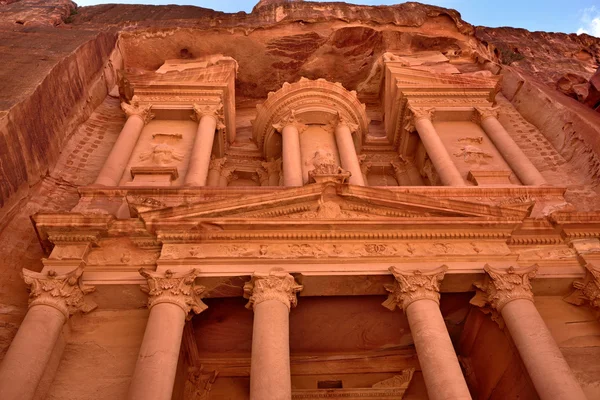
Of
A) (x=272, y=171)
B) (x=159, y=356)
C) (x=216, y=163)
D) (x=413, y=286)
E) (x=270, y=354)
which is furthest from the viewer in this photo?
(x=272, y=171)

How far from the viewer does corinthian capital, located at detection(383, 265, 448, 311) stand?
8828 mm

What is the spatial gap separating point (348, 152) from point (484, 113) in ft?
15.2

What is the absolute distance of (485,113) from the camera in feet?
52.6

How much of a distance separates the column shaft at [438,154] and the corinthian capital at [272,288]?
19.3 feet

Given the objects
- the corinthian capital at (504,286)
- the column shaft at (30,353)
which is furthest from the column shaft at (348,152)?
the column shaft at (30,353)

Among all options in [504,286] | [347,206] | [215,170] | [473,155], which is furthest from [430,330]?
[215,170]

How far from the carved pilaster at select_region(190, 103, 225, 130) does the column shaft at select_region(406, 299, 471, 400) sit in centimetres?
908

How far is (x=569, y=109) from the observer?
631 inches

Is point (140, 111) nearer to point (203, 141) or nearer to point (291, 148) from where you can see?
point (203, 141)

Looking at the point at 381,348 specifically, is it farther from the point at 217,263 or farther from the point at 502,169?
the point at 502,169

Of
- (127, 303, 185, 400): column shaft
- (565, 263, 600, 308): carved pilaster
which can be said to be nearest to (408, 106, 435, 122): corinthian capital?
(565, 263, 600, 308): carved pilaster

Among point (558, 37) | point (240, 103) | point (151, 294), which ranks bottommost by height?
point (151, 294)

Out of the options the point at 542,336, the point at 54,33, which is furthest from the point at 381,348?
the point at 54,33

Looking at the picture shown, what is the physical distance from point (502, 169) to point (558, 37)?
16.5 m
